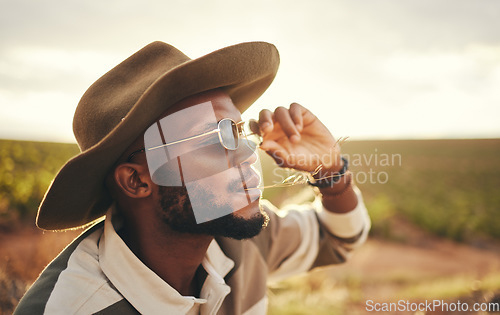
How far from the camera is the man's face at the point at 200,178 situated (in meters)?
1.97

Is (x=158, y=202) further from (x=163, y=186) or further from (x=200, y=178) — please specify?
(x=200, y=178)

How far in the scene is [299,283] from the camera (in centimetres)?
672

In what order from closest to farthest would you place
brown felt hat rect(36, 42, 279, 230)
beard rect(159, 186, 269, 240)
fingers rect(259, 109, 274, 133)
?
brown felt hat rect(36, 42, 279, 230)
beard rect(159, 186, 269, 240)
fingers rect(259, 109, 274, 133)

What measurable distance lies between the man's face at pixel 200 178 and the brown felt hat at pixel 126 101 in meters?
0.11

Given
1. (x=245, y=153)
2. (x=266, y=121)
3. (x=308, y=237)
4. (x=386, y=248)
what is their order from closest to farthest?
1. (x=245, y=153)
2. (x=266, y=121)
3. (x=308, y=237)
4. (x=386, y=248)

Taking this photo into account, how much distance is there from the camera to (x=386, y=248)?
13.3m

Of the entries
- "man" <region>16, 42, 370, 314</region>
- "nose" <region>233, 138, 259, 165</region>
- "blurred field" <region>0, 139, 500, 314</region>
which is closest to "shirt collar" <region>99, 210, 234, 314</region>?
"man" <region>16, 42, 370, 314</region>

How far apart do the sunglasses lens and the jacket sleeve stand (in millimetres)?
781

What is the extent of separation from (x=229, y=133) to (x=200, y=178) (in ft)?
0.92

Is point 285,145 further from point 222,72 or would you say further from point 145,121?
point 145,121

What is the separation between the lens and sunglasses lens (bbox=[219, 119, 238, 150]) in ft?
6.60

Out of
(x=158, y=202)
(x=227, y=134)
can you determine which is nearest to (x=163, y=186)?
(x=158, y=202)

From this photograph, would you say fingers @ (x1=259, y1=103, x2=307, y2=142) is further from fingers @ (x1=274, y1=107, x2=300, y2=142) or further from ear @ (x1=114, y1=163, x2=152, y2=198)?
ear @ (x1=114, y1=163, x2=152, y2=198)

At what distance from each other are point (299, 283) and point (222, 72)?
555 centimetres
